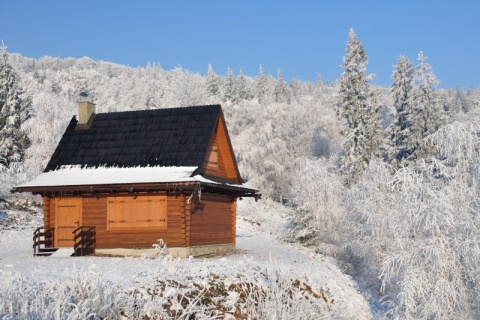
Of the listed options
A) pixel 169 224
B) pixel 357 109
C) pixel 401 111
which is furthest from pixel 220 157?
pixel 401 111

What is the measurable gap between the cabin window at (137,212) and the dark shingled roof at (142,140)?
1.82 meters

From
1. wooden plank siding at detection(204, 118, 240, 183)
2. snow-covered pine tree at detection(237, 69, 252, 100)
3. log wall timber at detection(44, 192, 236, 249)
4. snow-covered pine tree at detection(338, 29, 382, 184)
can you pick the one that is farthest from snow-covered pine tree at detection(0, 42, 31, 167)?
snow-covered pine tree at detection(237, 69, 252, 100)

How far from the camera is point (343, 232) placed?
27.7 metres

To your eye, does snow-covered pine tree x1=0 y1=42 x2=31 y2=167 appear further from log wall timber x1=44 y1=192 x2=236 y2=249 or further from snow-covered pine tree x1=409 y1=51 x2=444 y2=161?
snow-covered pine tree x1=409 y1=51 x2=444 y2=161

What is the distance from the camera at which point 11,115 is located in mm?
44844

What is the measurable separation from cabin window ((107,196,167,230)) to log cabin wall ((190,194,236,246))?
146 centimetres

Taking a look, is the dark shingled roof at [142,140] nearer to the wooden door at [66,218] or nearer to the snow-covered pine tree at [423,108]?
the wooden door at [66,218]

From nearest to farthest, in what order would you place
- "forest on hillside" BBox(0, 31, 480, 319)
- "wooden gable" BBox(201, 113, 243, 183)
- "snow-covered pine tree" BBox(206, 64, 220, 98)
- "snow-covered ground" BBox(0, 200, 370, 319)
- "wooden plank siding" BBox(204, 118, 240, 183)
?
"snow-covered ground" BBox(0, 200, 370, 319)
"forest on hillside" BBox(0, 31, 480, 319)
"wooden gable" BBox(201, 113, 243, 183)
"wooden plank siding" BBox(204, 118, 240, 183)
"snow-covered pine tree" BBox(206, 64, 220, 98)

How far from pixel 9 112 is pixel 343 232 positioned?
3255cm

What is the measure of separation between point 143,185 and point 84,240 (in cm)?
423

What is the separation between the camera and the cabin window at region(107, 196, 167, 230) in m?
22.3

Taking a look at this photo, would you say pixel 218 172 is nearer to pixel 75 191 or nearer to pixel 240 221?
pixel 75 191

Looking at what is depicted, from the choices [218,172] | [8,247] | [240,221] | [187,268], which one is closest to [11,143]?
[8,247]

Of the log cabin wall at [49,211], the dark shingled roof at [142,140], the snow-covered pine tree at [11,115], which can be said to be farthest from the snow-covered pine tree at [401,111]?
the snow-covered pine tree at [11,115]
